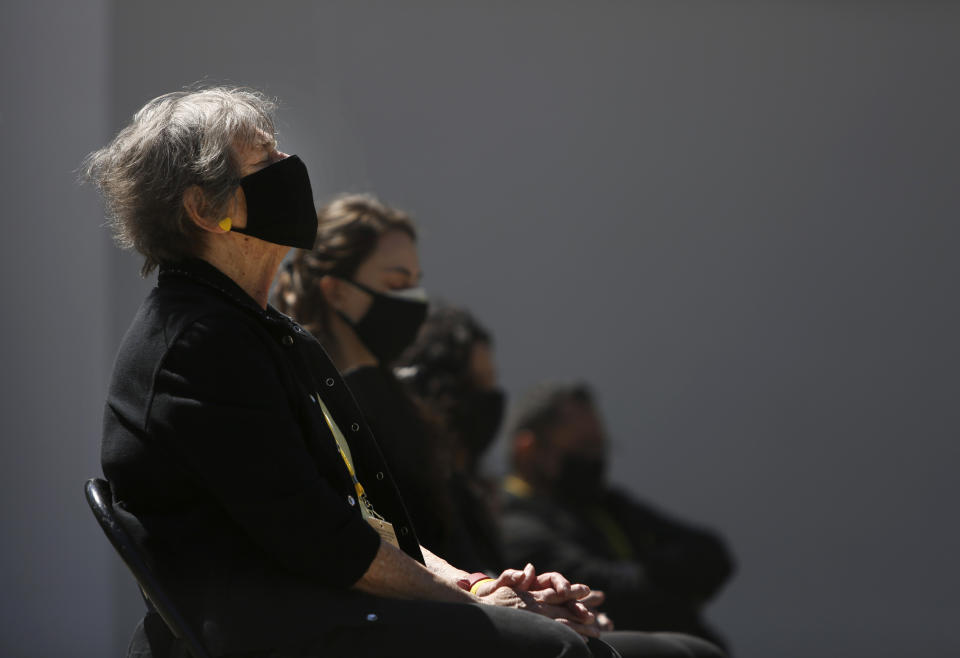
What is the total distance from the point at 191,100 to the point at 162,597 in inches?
31.8

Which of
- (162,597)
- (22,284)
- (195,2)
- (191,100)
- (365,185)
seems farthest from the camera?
(365,185)

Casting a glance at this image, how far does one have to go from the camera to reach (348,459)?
214 cm

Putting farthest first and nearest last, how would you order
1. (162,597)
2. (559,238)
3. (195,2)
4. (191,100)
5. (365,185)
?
(559,238) < (365,185) < (195,2) < (191,100) < (162,597)

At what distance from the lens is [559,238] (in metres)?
6.08

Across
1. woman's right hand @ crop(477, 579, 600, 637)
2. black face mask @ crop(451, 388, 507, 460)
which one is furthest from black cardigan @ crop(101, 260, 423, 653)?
black face mask @ crop(451, 388, 507, 460)

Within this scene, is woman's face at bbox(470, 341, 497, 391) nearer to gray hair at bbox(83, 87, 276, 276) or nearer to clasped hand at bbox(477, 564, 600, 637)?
clasped hand at bbox(477, 564, 600, 637)

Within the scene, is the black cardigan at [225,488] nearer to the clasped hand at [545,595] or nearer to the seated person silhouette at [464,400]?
the clasped hand at [545,595]

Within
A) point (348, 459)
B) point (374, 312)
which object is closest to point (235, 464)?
Answer: point (348, 459)

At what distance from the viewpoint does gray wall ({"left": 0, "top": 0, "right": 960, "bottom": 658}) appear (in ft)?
19.8

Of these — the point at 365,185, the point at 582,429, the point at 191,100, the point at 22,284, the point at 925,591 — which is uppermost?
the point at 191,100

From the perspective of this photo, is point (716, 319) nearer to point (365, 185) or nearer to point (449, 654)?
point (365, 185)

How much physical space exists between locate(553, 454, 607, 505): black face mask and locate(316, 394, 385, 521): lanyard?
245cm

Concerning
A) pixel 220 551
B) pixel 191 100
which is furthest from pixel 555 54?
pixel 220 551

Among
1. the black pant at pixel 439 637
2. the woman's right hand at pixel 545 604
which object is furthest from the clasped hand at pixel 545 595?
the black pant at pixel 439 637
